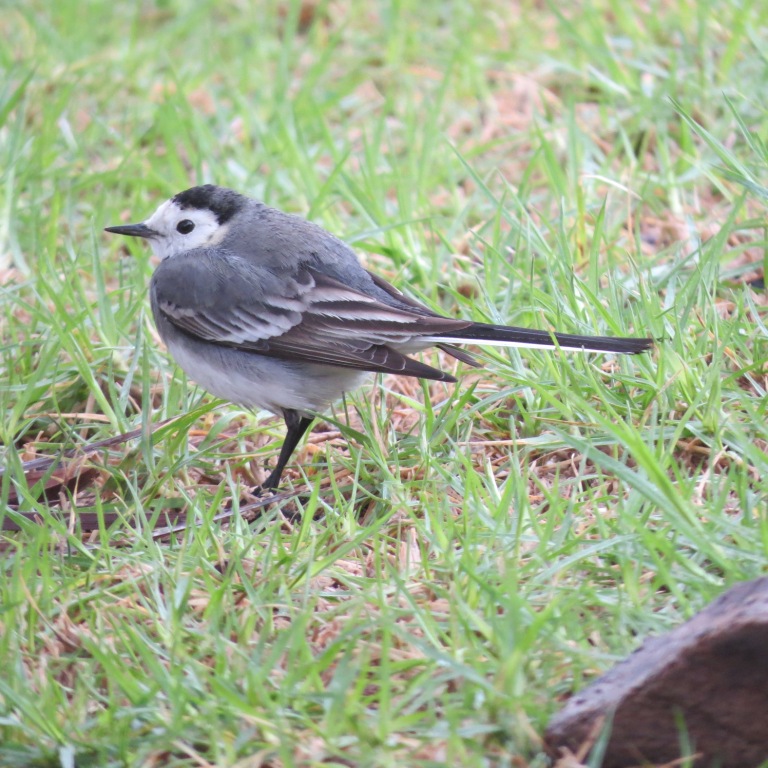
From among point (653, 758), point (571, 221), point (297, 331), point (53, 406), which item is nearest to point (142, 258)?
point (53, 406)

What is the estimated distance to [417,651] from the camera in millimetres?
3100

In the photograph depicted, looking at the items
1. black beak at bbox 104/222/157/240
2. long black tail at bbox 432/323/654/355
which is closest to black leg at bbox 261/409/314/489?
long black tail at bbox 432/323/654/355

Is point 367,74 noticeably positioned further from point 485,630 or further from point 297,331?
point 485,630

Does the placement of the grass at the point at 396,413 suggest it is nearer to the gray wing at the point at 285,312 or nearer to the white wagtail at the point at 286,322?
the white wagtail at the point at 286,322

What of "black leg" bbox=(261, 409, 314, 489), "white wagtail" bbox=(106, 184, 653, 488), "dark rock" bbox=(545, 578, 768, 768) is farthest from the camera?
"black leg" bbox=(261, 409, 314, 489)

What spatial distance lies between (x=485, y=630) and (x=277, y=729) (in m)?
0.60

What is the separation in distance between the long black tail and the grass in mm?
197

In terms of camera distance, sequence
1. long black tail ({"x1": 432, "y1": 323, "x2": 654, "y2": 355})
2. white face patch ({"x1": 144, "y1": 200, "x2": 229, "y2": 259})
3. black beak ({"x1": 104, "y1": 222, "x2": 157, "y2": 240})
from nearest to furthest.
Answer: long black tail ({"x1": 432, "y1": 323, "x2": 654, "y2": 355}), white face patch ({"x1": 144, "y1": 200, "x2": 229, "y2": 259}), black beak ({"x1": 104, "y1": 222, "x2": 157, "y2": 240})

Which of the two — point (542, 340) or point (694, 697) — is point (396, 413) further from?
point (694, 697)

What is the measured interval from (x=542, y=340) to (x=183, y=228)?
5.71 feet

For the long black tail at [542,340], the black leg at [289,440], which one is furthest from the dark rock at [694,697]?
the black leg at [289,440]

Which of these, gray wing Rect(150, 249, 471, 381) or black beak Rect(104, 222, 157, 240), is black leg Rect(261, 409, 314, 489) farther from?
black beak Rect(104, 222, 157, 240)

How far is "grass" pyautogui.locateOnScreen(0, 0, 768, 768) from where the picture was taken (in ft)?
9.56

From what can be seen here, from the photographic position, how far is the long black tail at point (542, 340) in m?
3.77
